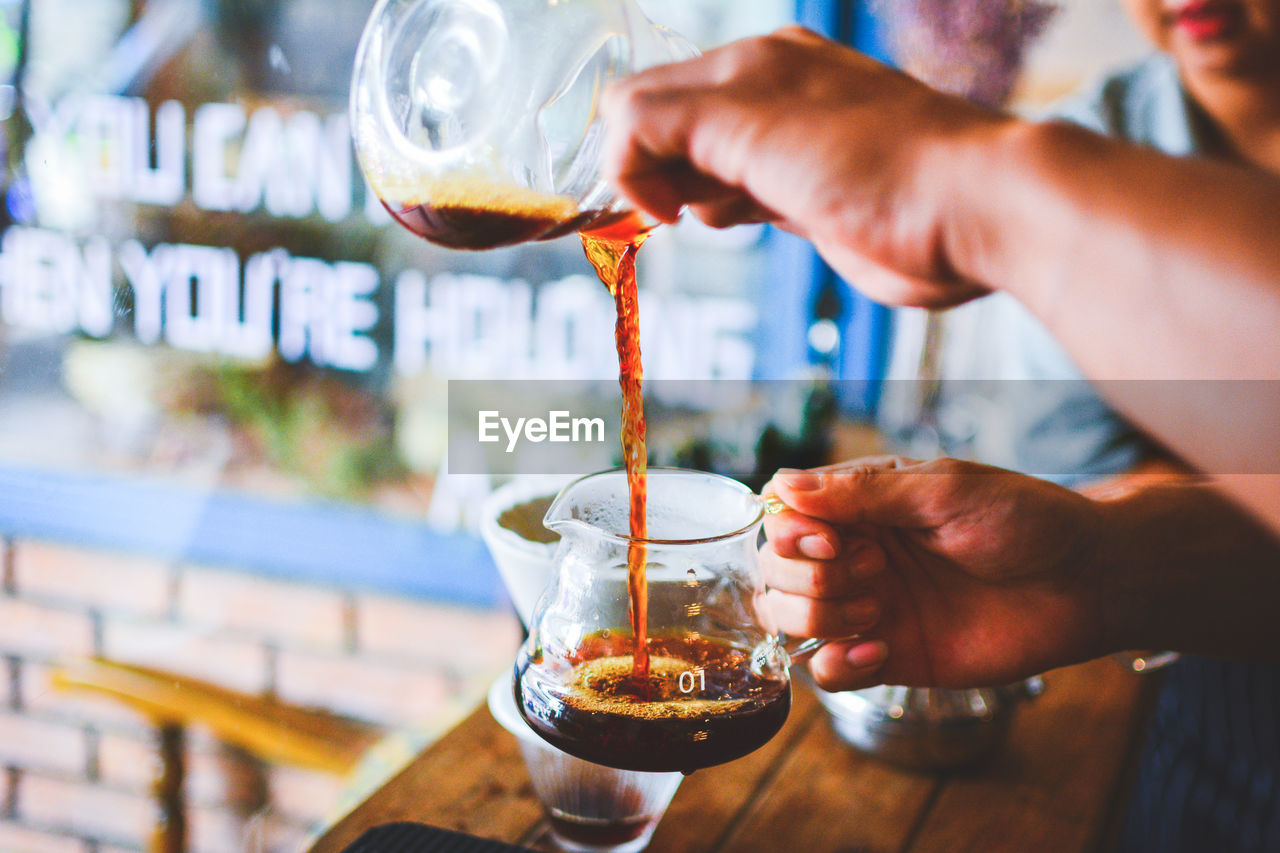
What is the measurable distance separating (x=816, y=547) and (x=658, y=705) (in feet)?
0.73

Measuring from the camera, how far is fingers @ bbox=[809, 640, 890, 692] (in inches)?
33.1

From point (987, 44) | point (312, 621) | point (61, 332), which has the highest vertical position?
point (987, 44)

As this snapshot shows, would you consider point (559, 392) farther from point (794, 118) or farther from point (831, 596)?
point (794, 118)

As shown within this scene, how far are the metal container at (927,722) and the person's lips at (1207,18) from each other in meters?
1.08

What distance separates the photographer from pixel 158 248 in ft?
5.94

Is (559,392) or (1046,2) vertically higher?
(1046,2)

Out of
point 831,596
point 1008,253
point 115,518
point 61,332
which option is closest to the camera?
point 1008,253

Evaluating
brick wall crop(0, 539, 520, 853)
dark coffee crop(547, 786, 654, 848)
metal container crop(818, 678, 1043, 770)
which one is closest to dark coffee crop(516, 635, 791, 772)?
dark coffee crop(547, 786, 654, 848)

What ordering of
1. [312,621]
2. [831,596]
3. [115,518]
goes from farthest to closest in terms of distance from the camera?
1. [312,621]
2. [115,518]
3. [831,596]

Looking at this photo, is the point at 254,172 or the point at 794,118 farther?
the point at 254,172

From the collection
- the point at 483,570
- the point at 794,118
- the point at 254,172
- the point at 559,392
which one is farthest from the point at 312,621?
the point at 794,118

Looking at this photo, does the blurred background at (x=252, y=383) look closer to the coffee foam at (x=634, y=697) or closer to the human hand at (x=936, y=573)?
the human hand at (x=936, y=573)

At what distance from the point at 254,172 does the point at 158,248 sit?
0.23 meters

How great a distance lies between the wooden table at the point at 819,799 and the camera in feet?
2.72
